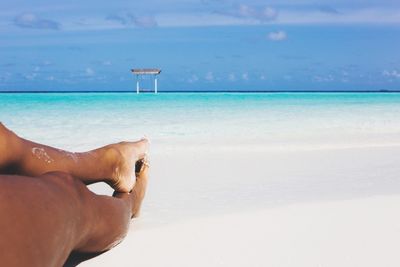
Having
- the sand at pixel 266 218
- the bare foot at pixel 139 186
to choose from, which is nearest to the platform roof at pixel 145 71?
the sand at pixel 266 218

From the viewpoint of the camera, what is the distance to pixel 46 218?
1.31 m

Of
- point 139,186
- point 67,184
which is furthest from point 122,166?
point 67,184

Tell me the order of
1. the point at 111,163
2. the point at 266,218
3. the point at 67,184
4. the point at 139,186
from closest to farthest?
the point at 67,184 → the point at 111,163 → the point at 139,186 → the point at 266,218

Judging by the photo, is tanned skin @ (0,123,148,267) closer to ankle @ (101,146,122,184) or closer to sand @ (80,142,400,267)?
ankle @ (101,146,122,184)

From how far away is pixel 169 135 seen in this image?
9523mm

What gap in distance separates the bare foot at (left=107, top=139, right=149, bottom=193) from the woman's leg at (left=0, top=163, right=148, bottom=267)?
413 millimetres

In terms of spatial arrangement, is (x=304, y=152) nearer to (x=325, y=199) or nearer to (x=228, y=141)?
(x=228, y=141)

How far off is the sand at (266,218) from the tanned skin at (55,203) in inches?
9.4

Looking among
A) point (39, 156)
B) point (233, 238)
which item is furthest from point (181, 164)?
point (39, 156)

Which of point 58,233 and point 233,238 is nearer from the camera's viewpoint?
point 58,233

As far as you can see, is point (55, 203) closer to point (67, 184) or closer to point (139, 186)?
point (67, 184)

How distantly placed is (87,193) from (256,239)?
34.4 inches

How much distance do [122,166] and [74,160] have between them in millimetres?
375

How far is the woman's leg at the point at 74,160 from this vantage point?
159cm
